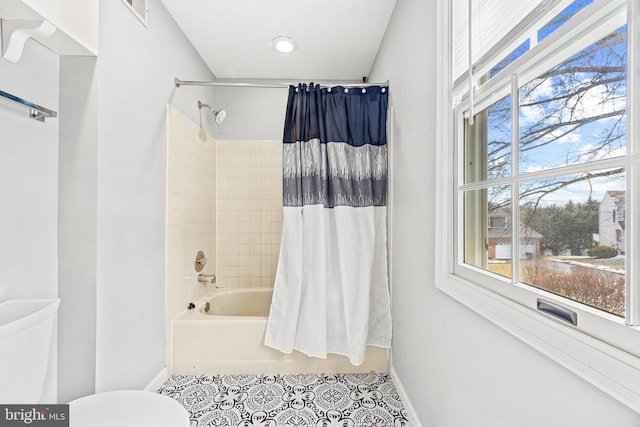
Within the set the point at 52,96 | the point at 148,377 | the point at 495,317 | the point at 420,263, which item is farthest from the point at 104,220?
the point at 495,317

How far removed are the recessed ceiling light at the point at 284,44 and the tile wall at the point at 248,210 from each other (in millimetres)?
905

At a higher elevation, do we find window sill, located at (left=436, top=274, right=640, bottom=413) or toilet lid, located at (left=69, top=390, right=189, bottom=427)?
window sill, located at (left=436, top=274, right=640, bottom=413)

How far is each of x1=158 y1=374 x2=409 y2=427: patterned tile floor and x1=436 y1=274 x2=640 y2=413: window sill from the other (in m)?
1.09

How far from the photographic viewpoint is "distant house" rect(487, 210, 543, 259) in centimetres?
93

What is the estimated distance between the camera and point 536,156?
2.96 ft

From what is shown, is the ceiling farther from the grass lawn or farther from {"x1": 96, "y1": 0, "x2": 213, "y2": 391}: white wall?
the grass lawn

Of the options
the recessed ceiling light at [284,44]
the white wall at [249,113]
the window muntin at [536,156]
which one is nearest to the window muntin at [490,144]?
the window muntin at [536,156]

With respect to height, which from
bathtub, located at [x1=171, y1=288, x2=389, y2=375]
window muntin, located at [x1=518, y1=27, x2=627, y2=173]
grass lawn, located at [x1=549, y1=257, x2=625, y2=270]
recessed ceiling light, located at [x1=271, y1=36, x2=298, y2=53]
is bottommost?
bathtub, located at [x1=171, y1=288, x2=389, y2=375]

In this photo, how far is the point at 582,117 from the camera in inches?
29.8

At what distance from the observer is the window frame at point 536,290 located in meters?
0.61

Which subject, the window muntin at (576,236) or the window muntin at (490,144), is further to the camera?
the window muntin at (490,144)

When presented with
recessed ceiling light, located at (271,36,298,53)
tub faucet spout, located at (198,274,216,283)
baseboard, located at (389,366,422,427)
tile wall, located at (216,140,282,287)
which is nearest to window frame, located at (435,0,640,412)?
baseboard, located at (389,366,422,427)

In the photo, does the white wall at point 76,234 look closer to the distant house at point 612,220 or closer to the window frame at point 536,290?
the window frame at point 536,290

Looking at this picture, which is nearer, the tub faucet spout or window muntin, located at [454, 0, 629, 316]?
window muntin, located at [454, 0, 629, 316]
